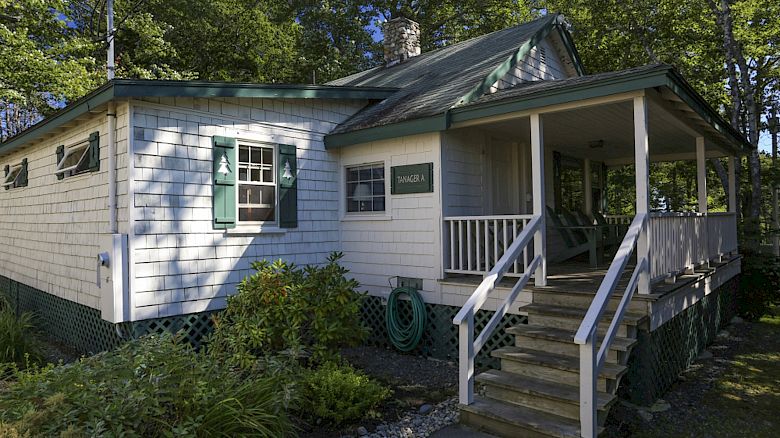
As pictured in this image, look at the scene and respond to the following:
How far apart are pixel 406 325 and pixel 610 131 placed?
4.38 meters

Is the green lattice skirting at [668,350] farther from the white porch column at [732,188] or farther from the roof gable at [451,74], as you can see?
the roof gable at [451,74]

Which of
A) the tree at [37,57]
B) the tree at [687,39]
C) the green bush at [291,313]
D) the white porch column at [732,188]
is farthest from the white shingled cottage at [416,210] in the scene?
the tree at [687,39]

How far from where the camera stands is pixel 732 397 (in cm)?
506

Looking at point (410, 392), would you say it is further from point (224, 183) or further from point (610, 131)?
point (610, 131)

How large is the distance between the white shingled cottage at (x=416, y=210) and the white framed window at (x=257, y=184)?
0.02 meters

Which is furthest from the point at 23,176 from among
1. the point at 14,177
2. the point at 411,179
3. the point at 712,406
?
the point at 712,406

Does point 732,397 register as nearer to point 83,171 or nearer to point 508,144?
point 508,144

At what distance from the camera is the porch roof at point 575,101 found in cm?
478

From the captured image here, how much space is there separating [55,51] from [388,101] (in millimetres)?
12628

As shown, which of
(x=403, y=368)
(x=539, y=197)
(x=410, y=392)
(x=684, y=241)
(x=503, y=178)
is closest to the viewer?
(x=410, y=392)

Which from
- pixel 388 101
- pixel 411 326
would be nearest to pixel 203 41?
pixel 388 101

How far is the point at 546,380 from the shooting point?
426 centimetres

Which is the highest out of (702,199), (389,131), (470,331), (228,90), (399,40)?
(399,40)

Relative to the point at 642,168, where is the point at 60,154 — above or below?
above
